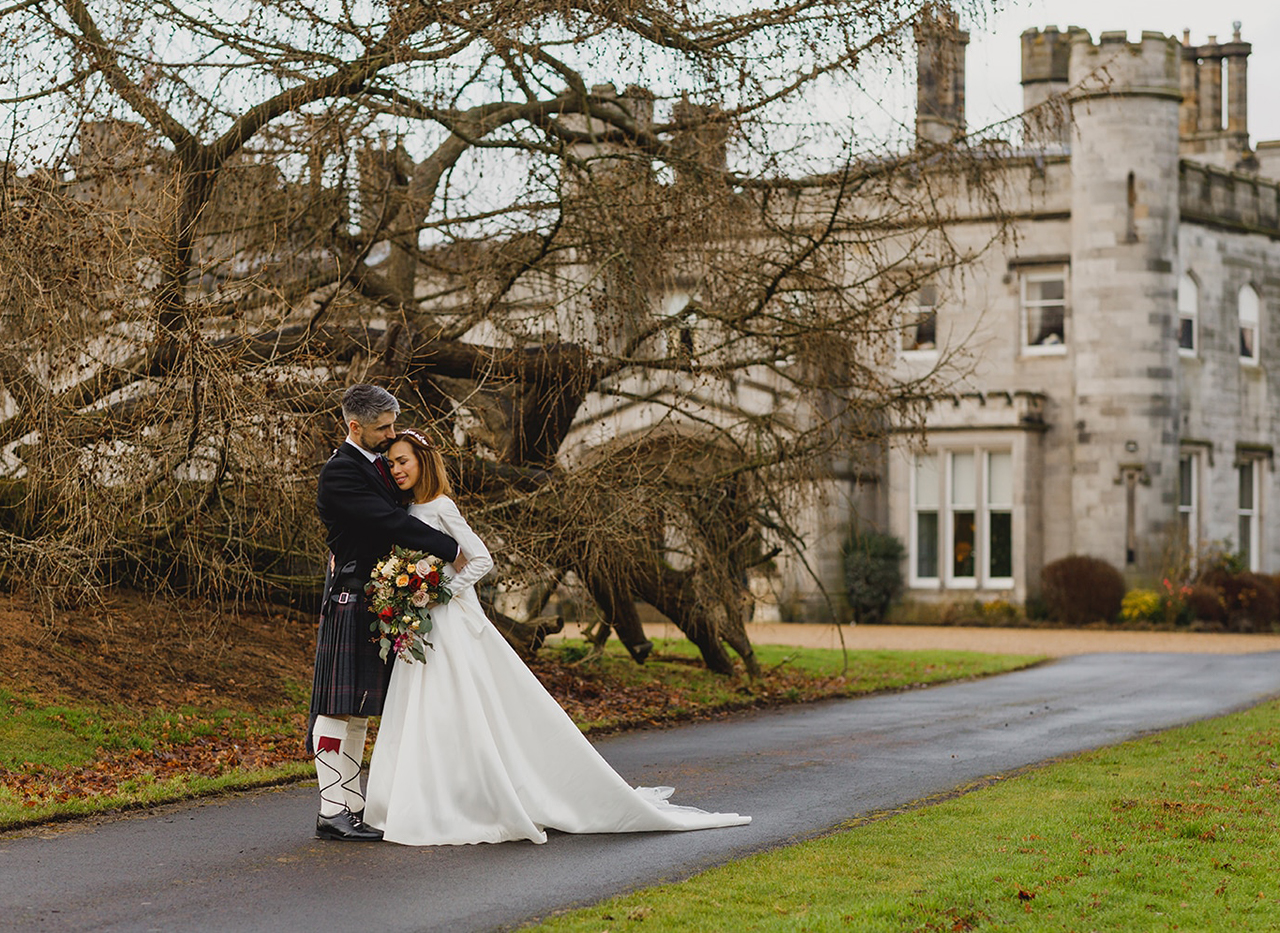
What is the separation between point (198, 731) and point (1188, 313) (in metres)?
27.9

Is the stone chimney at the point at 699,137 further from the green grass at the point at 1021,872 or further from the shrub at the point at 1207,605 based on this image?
the shrub at the point at 1207,605

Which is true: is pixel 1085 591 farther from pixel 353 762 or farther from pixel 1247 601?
pixel 353 762

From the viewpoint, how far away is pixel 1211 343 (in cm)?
3347

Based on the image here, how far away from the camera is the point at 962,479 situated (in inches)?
1260

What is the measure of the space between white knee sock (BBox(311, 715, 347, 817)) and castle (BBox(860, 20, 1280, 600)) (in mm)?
24262

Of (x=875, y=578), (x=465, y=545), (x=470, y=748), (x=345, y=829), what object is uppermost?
(x=465, y=545)

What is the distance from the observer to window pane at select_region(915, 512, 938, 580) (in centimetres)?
3216

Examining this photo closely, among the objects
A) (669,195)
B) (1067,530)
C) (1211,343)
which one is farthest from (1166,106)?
(669,195)

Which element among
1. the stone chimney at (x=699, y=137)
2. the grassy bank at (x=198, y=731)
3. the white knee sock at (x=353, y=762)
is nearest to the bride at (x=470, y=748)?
the white knee sock at (x=353, y=762)

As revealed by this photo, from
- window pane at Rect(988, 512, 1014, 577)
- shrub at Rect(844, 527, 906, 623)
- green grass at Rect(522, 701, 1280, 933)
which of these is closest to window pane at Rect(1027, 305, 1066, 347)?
window pane at Rect(988, 512, 1014, 577)

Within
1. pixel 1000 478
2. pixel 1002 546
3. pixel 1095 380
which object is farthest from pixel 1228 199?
pixel 1002 546

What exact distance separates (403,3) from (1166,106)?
24.6 metres

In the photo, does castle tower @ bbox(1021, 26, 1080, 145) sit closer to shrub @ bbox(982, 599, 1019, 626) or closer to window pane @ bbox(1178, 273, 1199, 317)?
window pane @ bbox(1178, 273, 1199, 317)

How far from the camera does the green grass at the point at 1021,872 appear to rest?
5.50m
